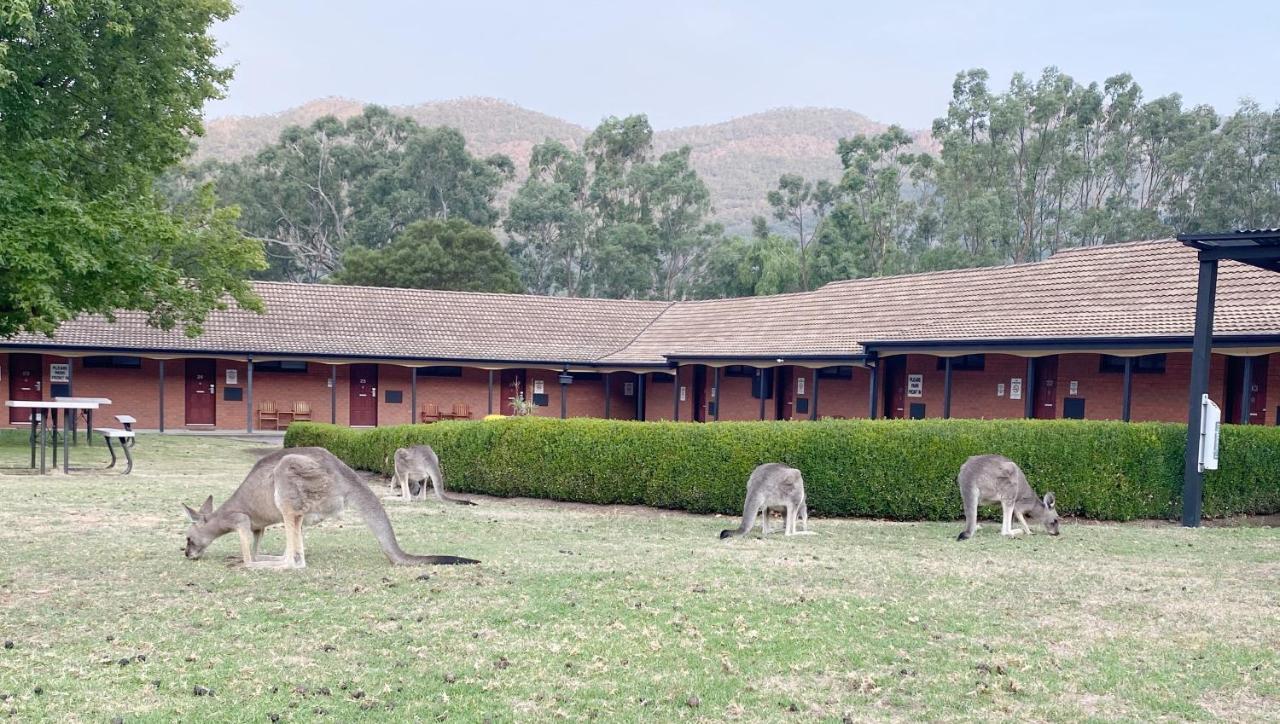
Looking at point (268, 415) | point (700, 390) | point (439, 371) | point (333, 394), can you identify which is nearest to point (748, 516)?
point (700, 390)

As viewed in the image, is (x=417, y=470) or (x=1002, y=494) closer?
(x=1002, y=494)

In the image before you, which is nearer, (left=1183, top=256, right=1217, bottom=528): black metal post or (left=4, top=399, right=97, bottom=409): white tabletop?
(left=1183, top=256, right=1217, bottom=528): black metal post

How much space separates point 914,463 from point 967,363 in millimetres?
14993

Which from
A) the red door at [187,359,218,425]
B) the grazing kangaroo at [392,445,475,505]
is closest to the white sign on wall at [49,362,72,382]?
the red door at [187,359,218,425]

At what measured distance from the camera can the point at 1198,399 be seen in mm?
14969

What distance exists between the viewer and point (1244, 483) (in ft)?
51.6

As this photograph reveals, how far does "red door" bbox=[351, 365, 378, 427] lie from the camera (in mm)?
38500

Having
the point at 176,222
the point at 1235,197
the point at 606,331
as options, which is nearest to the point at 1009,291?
the point at 606,331

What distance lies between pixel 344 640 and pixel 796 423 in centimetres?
970

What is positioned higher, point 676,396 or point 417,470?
point 417,470

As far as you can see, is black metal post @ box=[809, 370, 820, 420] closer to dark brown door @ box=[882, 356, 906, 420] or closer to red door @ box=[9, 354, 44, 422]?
dark brown door @ box=[882, 356, 906, 420]

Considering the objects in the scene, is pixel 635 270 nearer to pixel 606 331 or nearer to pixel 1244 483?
pixel 606 331

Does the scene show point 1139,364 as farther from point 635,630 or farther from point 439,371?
point 439,371

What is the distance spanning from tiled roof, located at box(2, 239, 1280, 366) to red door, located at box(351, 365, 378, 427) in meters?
1.35
